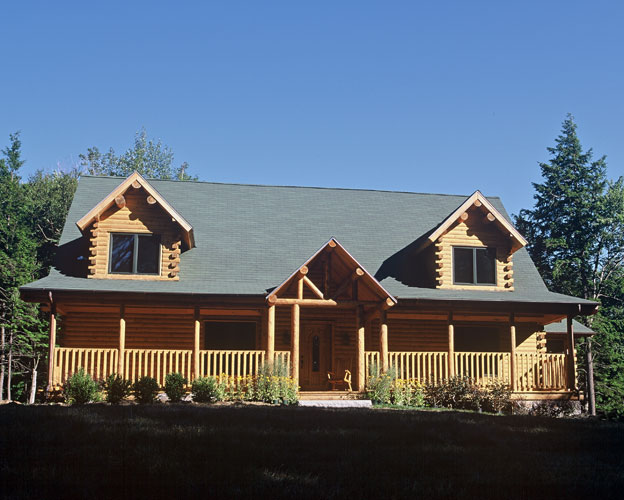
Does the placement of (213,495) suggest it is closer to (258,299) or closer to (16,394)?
(258,299)

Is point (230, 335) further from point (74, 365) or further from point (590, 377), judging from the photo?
point (590, 377)

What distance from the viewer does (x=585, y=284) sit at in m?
35.6

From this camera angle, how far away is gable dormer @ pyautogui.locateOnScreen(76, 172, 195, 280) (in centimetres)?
2191

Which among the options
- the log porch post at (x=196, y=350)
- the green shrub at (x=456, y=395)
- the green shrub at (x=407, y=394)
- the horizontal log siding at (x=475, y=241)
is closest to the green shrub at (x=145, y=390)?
the log porch post at (x=196, y=350)

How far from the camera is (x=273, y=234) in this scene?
25344 millimetres

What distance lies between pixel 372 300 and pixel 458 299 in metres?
2.84

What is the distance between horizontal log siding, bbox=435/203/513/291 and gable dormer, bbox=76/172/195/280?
27.2ft

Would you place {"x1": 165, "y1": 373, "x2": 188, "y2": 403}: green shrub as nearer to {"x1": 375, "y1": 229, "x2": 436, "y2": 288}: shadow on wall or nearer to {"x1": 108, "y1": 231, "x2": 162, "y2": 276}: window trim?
{"x1": 108, "y1": 231, "x2": 162, "y2": 276}: window trim

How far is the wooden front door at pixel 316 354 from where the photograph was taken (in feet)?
78.7

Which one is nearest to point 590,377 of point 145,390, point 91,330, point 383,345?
point 383,345

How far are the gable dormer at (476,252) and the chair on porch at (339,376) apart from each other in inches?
169

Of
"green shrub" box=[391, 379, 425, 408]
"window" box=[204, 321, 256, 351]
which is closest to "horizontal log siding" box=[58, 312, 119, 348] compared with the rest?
"window" box=[204, 321, 256, 351]

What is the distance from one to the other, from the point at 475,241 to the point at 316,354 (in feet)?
21.5

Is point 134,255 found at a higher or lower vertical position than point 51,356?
higher
